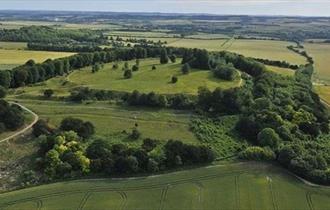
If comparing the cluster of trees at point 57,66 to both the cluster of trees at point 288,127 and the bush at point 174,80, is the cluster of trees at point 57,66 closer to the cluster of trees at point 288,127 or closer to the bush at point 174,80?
the bush at point 174,80

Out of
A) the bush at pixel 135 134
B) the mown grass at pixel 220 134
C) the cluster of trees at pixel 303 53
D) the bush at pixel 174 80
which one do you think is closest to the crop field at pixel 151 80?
the bush at pixel 174 80

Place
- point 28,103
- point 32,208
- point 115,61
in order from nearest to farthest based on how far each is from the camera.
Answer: point 32,208 < point 28,103 < point 115,61

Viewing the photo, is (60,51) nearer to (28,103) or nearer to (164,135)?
(28,103)

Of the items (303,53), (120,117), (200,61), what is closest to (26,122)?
(120,117)

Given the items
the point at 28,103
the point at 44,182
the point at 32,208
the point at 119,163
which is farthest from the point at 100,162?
the point at 28,103

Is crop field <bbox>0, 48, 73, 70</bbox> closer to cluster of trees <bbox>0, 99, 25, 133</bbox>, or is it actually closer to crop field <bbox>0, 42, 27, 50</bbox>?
crop field <bbox>0, 42, 27, 50</bbox>

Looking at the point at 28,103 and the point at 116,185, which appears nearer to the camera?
the point at 116,185

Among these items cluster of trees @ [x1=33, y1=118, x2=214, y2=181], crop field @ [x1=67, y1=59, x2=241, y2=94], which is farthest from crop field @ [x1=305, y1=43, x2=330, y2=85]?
cluster of trees @ [x1=33, y1=118, x2=214, y2=181]
